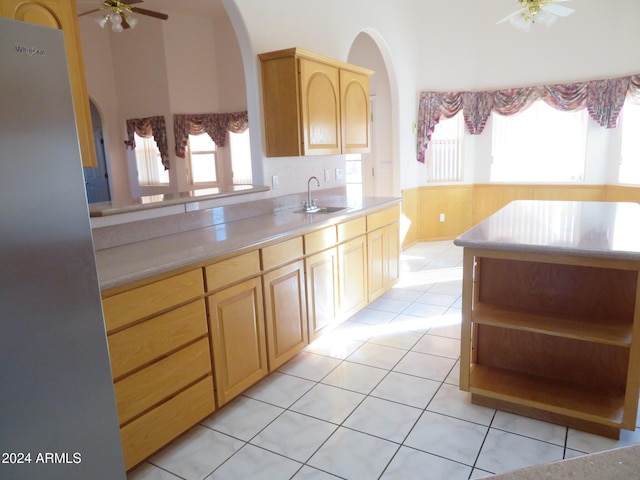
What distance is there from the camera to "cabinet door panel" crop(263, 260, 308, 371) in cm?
260

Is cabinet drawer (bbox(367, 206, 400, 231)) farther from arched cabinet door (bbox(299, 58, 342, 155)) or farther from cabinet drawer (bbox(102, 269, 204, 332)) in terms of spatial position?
cabinet drawer (bbox(102, 269, 204, 332))

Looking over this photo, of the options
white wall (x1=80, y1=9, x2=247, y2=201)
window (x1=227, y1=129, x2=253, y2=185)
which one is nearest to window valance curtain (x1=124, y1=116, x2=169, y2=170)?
white wall (x1=80, y1=9, x2=247, y2=201)

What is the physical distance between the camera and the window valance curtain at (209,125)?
6902 millimetres

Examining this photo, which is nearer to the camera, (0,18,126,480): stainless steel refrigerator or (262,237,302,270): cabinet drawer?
(0,18,126,480): stainless steel refrigerator

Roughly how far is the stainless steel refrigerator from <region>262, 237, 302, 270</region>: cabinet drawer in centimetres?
113

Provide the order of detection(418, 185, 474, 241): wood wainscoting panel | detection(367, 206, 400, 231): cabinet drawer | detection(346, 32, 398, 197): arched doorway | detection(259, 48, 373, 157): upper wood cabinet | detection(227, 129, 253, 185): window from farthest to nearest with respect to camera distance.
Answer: detection(227, 129, 253, 185): window
detection(418, 185, 474, 241): wood wainscoting panel
detection(346, 32, 398, 197): arched doorway
detection(367, 206, 400, 231): cabinet drawer
detection(259, 48, 373, 157): upper wood cabinet

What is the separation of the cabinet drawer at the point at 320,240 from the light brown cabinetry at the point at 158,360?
3.15ft

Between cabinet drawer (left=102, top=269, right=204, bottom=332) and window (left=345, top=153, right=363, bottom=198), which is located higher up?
window (left=345, top=153, right=363, bottom=198)

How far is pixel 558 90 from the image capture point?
5.79m

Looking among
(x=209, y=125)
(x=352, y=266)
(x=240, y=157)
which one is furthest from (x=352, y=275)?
(x=209, y=125)

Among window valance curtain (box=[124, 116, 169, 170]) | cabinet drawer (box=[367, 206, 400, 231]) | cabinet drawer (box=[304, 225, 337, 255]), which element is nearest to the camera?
cabinet drawer (box=[304, 225, 337, 255])

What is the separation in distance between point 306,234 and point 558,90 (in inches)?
185

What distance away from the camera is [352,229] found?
11.3 ft

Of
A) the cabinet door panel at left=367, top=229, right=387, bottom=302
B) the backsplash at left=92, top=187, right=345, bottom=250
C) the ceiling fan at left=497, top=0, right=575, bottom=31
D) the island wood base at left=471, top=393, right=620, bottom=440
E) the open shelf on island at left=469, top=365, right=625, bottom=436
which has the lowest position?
the island wood base at left=471, top=393, right=620, bottom=440
